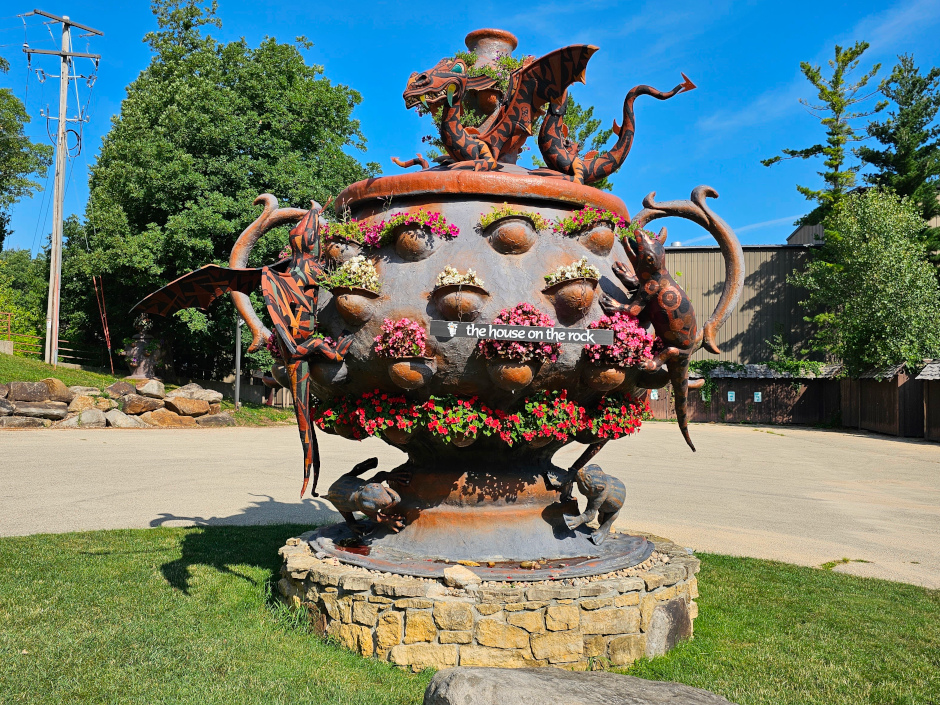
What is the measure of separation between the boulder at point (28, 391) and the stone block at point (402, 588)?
727 inches

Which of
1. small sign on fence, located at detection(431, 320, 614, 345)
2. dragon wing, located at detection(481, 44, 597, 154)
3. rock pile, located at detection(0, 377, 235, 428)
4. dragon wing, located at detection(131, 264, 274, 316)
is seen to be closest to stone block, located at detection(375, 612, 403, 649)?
small sign on fence, located at detection(431, 320, 614, 345)

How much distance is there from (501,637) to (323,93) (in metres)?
23.5

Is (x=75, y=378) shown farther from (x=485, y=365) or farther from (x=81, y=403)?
(x=485, y=365)

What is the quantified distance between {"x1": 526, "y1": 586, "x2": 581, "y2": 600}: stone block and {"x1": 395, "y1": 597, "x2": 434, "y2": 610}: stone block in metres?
0.68

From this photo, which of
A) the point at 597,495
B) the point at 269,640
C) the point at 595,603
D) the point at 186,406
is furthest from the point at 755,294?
the point at 269,640

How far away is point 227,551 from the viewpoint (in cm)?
745

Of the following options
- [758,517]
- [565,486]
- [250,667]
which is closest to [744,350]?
[758,517]

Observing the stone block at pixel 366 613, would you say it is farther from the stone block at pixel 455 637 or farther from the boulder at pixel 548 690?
the boulder at pixel 548 690

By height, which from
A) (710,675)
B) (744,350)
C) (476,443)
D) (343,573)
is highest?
(744,350)

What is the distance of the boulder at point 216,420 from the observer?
2184 cm

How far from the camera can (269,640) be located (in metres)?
4.96

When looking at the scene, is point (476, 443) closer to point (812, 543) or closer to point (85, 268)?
point (812, 543)

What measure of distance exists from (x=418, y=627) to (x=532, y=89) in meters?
4.36

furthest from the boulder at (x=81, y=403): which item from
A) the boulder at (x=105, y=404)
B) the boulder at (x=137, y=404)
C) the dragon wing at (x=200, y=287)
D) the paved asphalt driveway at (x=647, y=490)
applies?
the dragon wing at (x=200, y=287)
